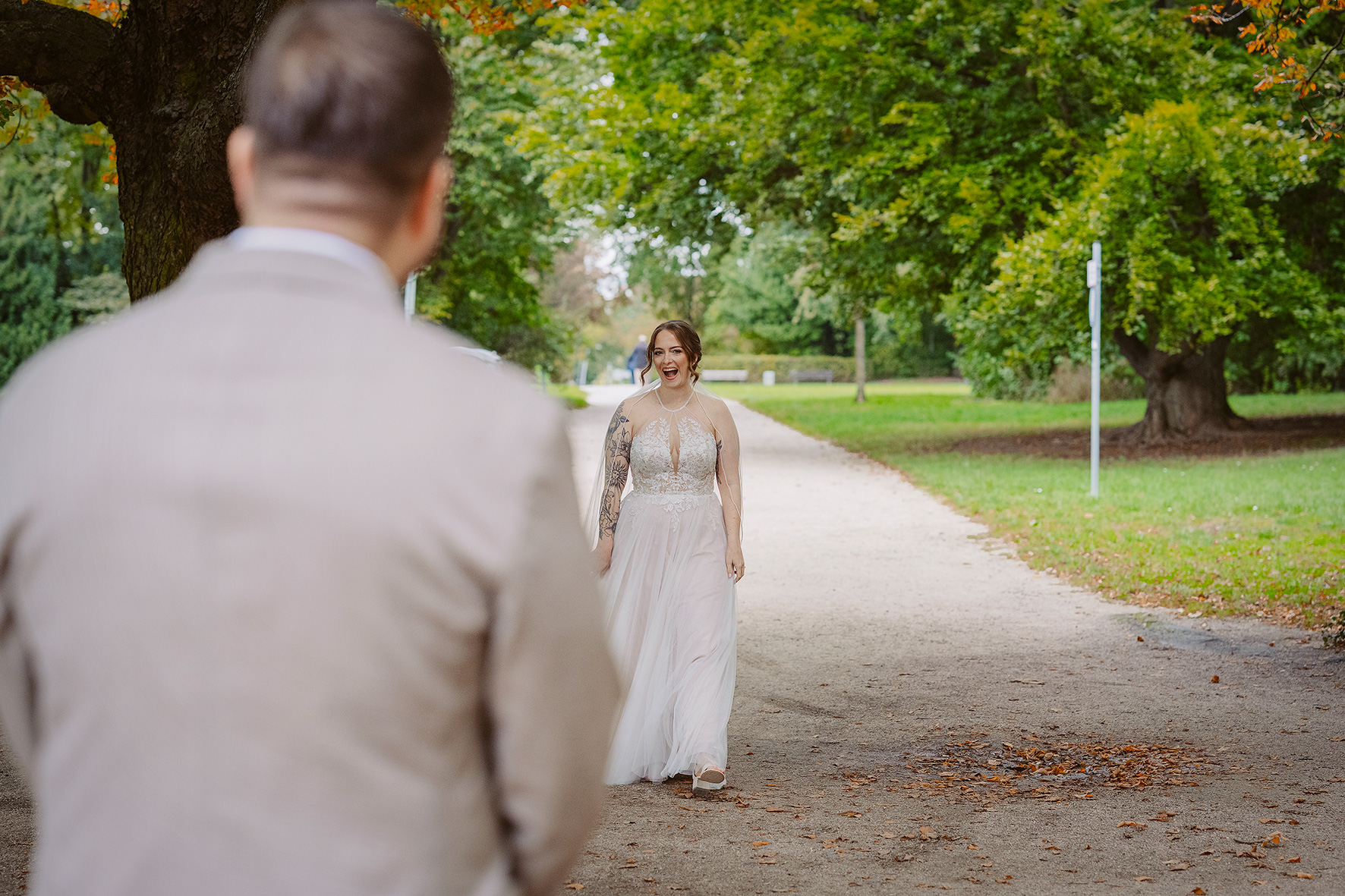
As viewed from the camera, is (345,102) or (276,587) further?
(345,102)

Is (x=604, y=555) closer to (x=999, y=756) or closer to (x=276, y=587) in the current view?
(x=999, y=756)

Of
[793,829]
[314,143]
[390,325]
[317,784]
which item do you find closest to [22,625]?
[317,784]

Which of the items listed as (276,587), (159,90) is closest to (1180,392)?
(159,90)

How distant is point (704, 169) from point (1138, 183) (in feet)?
24.9

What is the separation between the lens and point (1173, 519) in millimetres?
13406

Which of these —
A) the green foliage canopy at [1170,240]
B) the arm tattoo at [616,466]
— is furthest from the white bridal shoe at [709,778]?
the green foliage canopy at [1170,240]

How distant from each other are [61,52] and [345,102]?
16.0 ft

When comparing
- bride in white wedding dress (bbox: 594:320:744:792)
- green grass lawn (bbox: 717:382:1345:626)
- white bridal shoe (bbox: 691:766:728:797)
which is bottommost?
white bridal shoe (bbox: 691:766:728:797)

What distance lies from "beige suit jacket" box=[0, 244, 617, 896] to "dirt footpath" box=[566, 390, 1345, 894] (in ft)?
10.9

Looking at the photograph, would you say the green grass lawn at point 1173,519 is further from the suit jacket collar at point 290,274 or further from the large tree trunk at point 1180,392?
the suit jacket collar at point 290,274

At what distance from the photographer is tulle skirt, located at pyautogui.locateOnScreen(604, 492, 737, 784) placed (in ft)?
18.8

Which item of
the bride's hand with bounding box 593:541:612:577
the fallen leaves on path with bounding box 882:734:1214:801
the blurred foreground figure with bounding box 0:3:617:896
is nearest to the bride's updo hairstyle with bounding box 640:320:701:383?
the bride's hand with bounding box 593:541:612:577

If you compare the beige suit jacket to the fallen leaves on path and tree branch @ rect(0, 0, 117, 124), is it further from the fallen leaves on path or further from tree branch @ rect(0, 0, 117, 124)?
tree branch @ rect(0, 0, 117, 124)

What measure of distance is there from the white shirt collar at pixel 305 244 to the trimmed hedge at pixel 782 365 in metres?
73.8
